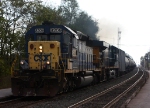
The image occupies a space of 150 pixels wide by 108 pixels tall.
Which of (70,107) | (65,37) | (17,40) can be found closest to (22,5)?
(17,40)

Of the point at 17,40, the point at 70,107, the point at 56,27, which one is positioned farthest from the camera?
the point at 17,40

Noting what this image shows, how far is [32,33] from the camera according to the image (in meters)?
16.8

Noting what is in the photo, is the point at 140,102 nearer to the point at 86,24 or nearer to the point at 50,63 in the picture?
the point at 50,63

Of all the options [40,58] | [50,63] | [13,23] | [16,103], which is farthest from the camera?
[13,23]

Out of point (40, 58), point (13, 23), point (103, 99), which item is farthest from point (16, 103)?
point (13, 23)

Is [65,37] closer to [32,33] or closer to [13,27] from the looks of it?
[32,33]

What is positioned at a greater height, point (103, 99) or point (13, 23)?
point (13, 23)

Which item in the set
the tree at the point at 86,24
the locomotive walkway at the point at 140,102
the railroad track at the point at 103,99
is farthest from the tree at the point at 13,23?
the tree at the point at 86,24

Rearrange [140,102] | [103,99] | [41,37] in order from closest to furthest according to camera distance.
A: [140,102]
[103,99]
[41,37]

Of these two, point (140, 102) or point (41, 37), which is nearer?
point (140, 102)

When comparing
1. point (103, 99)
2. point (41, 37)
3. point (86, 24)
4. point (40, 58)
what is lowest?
point (103, 99)

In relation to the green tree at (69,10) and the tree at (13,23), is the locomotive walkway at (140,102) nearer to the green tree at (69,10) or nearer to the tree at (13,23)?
the tree at (13,23)

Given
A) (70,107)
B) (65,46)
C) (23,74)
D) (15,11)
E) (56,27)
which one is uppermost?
(15,11)

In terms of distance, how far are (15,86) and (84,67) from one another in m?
6.57
